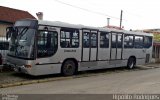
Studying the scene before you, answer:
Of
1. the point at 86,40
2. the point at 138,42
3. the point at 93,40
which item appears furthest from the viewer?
the point at 138,42

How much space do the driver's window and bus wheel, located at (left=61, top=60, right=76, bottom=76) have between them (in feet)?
3.87

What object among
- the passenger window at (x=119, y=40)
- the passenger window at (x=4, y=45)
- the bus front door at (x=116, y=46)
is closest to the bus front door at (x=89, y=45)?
the bus front door at (x=116, y=46)

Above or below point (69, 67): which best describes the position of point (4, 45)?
above

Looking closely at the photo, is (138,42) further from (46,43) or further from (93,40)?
(46,43)

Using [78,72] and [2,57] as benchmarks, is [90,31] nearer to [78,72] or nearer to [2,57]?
[78,72]

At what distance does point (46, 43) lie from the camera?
44.7 feet

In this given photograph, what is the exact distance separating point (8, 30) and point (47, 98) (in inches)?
255

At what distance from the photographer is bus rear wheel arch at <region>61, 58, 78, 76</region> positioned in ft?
48.0

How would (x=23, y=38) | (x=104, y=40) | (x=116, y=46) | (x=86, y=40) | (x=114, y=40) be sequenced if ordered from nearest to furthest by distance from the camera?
(x=23, y=38)
(x=86, y=40)
(x=104, y=40)
(x=114, y=40)
(x=116, y=46)

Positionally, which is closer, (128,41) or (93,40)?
(93,40)

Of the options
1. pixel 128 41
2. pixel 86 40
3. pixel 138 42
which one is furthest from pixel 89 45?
pixel 138 42

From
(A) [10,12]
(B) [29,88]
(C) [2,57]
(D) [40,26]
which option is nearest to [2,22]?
(A) [10,12]

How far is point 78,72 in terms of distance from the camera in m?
16.5

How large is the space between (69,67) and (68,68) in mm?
91
